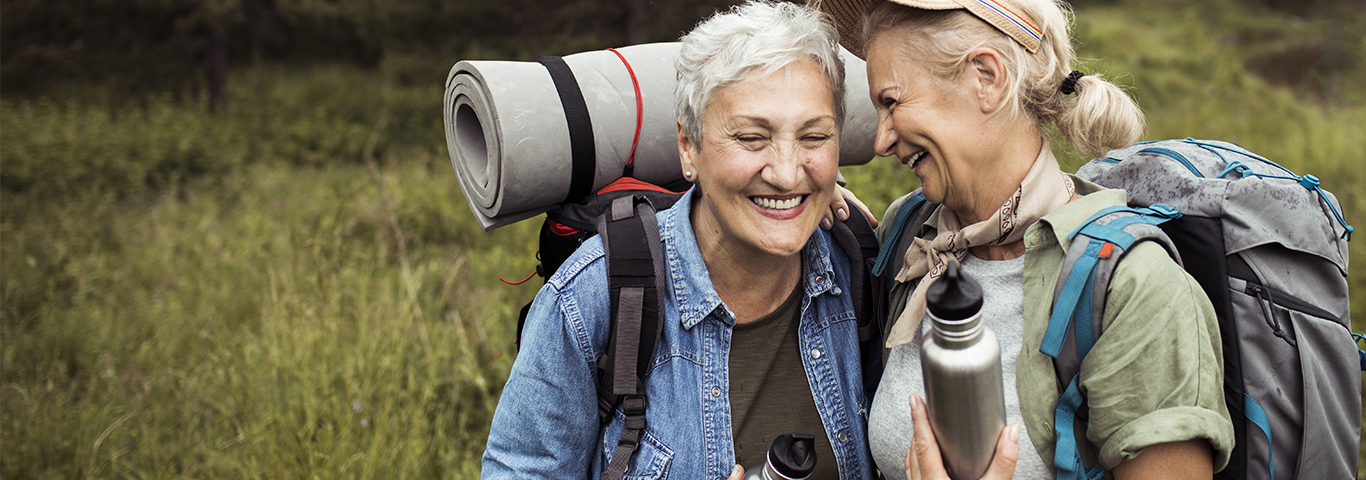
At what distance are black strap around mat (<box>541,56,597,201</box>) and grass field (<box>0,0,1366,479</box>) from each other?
1154mm

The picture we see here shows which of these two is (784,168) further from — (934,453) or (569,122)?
(934,453)

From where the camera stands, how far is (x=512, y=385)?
178 centimetres

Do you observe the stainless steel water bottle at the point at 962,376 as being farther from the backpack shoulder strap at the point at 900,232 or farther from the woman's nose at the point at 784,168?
the backpack shoulder strap at the point at 900,232

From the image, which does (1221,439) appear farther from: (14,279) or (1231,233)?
(14,279)

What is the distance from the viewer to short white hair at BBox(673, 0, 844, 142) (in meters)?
1.70

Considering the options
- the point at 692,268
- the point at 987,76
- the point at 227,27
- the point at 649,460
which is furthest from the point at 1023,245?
the point at 227,27

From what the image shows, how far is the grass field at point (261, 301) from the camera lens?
10.9ft

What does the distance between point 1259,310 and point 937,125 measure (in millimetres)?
680

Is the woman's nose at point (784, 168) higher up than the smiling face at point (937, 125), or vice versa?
the smiling face at point (937, 125)

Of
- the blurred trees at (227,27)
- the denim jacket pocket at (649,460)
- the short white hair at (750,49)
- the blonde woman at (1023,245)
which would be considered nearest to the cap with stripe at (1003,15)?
the blonde woman at (1023,245)

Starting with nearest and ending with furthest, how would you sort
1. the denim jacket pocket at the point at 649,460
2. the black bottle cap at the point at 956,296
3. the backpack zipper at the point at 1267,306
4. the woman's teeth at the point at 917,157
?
1. the black bottle cap at the point at 956,296
2. the backpack zipper at the point at 1267,306
3. the woman's teeth at the point at 917,157
4. the denim jacket pocket at the point at 649,460

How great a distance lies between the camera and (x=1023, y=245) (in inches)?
63.8

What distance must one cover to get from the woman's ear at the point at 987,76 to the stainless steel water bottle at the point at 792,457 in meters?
0.79

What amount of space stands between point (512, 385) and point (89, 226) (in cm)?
762
